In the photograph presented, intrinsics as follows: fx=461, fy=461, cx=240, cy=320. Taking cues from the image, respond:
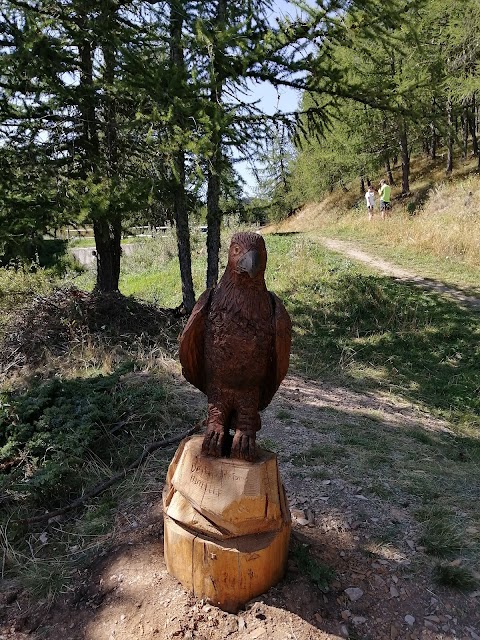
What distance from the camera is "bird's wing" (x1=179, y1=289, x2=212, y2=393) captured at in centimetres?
243

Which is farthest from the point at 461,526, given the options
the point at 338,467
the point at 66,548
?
the point at 66,548

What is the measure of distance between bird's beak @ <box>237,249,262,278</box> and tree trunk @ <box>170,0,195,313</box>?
3.63 m

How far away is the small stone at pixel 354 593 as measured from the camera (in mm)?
2537

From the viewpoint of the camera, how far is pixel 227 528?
229cm

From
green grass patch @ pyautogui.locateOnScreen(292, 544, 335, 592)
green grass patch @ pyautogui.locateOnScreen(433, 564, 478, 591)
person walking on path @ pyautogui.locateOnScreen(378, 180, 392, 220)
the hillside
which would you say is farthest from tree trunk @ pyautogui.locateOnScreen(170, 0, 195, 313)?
person walking on path @ pyautogui.locateOnScreen(378, 180, 392, 220)

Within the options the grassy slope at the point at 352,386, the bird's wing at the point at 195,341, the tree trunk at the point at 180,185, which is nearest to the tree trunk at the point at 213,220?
the tree trunk at the point at 180,185

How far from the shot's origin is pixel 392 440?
15.1 ft

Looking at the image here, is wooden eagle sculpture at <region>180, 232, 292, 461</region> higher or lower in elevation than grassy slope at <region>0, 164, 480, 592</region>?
higher

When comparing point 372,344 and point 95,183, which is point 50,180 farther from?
point 372,344

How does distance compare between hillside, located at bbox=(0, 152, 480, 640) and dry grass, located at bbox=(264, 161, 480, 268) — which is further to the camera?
dry grass, located at bbox=(264, 161, 480, 268)

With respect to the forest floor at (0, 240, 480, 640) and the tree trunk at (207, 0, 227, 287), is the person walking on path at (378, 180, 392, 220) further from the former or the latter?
the forest floor at (0, 240, 480, 640)

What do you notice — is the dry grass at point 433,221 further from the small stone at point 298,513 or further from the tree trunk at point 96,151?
the small stone at point 298,513

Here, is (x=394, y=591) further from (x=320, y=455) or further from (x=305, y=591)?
(x=320, y=455)

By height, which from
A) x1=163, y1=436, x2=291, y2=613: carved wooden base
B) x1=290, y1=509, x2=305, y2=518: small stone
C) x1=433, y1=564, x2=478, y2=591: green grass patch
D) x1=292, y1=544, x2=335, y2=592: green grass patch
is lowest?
x1=433, y1=564, x2=478, y2=591: green grass patch
